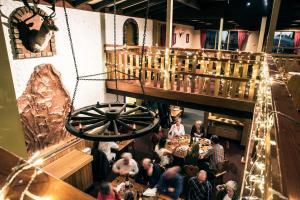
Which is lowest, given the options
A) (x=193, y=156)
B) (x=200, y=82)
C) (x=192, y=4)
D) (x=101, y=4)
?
(x=193, y=156)

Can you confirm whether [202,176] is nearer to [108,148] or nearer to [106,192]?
[106,192]

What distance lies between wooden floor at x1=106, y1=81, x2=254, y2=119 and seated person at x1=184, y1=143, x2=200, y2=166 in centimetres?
103

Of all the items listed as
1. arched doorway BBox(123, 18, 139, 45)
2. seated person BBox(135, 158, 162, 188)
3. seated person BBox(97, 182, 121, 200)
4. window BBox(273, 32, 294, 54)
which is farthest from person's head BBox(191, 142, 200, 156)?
window BBox(273, 32, 294, 54)

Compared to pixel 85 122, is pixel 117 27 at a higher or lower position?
higher

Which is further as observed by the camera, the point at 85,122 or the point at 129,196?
the point at 129,196

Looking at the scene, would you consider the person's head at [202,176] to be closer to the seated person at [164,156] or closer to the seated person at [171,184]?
the seated person at [171,184]

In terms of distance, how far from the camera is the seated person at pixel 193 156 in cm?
566

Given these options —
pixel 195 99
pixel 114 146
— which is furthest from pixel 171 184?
pixel 114 146

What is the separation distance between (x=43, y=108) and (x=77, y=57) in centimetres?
190

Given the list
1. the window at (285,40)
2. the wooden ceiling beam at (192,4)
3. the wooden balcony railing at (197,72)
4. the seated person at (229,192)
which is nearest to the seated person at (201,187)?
the seated person at (229,192)

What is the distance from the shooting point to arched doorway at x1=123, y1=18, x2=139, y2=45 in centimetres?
887

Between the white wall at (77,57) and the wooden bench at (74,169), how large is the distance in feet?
5.44

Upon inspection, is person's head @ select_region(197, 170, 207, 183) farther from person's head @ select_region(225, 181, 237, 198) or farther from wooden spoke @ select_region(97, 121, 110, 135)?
wooden spoke @ select_region(97, 121, 110, 135)

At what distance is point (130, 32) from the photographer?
950cm
